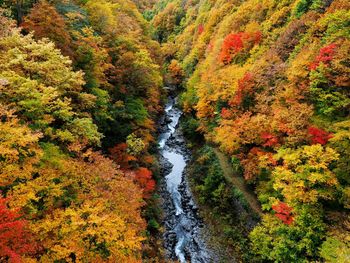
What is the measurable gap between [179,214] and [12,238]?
63.6 ft

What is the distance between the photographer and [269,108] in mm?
26891

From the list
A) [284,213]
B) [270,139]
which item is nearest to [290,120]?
[270,139]

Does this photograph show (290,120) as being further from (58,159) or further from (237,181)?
(58,159)

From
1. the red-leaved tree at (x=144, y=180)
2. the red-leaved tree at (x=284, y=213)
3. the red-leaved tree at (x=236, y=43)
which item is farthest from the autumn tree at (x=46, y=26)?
the red-leaved tree at (x=236, y=43)

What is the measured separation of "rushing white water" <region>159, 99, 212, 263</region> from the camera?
24219 mm

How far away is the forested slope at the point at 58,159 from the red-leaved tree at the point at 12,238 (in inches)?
1.3

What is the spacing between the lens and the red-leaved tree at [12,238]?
33.7ft

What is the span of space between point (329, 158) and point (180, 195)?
16.5 meters

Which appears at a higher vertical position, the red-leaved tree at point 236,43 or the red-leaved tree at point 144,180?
the red-leaved tree at point 236,43

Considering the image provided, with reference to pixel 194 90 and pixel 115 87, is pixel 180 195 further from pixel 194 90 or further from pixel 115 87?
pixel 194 90

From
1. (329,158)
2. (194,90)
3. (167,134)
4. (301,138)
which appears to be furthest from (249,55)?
(329,158)

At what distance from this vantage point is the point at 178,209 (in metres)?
29.4

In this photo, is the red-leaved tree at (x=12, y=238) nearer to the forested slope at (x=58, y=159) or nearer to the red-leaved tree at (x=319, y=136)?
the forested slope at (x=58, y=159)

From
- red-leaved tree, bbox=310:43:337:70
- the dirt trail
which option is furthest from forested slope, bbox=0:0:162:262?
red-leaved tree, bbox=310:43:337:70
